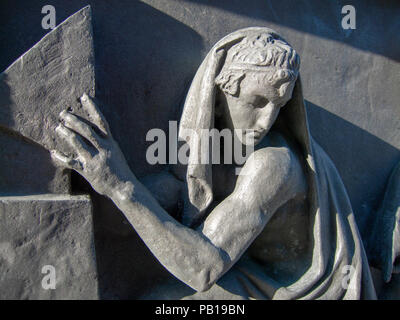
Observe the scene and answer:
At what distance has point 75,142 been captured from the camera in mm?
1940

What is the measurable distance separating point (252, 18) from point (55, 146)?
1.38 m

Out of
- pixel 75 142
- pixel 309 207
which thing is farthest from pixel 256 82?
pixel 75 142

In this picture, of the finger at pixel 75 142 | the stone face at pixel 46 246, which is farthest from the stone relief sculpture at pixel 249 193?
the stone face at pixel 46 246

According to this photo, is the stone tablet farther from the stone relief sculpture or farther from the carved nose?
the carved nose

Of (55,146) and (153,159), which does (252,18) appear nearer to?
(153,159)

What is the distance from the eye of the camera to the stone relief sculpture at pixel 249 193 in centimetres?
201

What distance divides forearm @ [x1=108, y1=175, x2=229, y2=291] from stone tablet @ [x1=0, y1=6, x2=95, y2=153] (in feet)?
1.37

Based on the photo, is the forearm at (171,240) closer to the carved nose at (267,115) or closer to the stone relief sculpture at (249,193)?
the stone relief sculpture at (249,193)

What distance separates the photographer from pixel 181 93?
2.47 m

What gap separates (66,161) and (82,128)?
157mm

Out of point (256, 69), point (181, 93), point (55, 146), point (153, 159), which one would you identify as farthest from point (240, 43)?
point (55, 146)

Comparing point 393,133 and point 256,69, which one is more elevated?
point 256,69

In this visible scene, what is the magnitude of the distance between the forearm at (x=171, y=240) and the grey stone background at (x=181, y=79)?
10.5 inches

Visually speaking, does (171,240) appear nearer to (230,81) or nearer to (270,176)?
(270,176)
